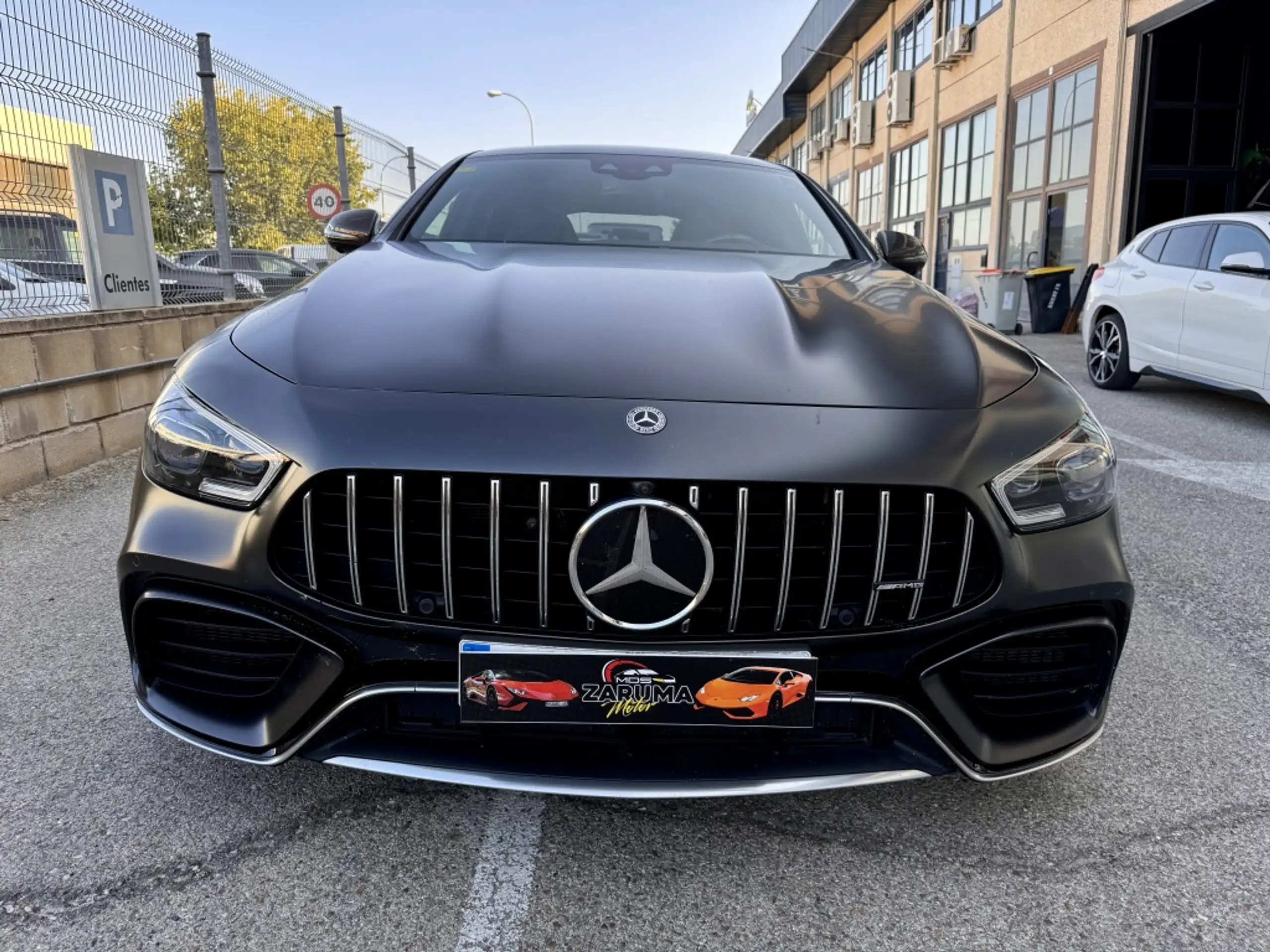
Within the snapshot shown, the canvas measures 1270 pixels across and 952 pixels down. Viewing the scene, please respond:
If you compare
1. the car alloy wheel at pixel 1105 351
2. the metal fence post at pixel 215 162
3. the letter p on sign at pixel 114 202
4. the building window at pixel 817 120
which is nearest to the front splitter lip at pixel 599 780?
the letter p on sign at pixel 114 202

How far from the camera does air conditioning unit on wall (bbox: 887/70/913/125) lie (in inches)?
857

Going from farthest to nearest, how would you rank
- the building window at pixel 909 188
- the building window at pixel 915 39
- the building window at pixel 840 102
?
the building window at pixel 840 102
the building window at pixel 909 188
the building window at pixel 915 39

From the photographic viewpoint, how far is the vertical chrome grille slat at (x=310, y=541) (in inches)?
59.6

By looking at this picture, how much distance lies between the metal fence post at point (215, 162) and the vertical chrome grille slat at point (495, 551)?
599 centimetres

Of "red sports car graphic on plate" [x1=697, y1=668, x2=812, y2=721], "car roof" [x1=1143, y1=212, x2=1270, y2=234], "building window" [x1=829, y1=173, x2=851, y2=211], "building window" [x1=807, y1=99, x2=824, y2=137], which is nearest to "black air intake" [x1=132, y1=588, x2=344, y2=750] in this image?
"red sports car graphic on plate" [x1=697, y1=668, x2=812, y2=721]

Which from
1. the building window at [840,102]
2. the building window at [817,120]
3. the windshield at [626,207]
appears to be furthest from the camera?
the building window at [817,120]

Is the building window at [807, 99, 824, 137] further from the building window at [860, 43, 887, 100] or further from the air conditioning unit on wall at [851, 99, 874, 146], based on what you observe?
the air conditioning unit on wall at [851, 99, 874, 146]

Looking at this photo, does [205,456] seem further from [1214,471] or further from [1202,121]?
[1202,121]

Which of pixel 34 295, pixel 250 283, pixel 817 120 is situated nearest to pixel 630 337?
pixel 34 295

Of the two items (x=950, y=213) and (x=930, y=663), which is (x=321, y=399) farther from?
(x=950, y=213)

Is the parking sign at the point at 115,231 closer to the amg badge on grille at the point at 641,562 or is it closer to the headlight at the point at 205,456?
the headlight at the point at 205,456

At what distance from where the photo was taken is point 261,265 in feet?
23.2

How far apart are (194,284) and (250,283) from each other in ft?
2.35

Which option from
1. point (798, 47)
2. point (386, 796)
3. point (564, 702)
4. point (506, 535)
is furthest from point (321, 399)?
point (798, 47)
